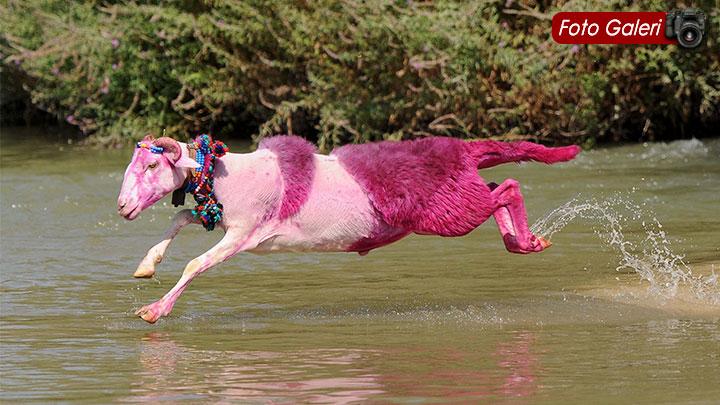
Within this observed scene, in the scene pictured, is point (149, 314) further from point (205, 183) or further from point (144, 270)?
point (205, 183)

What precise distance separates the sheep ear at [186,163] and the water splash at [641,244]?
2625mm

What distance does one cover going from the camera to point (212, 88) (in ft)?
51.2

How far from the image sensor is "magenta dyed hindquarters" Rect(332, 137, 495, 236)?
7613 millimetres

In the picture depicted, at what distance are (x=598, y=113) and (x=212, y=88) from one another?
3956 millimetres

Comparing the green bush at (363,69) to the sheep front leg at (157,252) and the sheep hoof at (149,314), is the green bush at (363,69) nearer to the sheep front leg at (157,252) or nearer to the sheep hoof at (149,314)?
the sheep front leg at (157,252)

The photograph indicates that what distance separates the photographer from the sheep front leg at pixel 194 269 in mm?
7258

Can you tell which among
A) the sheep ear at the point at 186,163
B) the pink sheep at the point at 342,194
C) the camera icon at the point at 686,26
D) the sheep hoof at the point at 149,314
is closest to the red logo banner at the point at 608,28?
the camera icon at the point at 686,26

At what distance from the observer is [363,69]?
14.6 meters

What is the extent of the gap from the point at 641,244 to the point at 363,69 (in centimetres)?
533

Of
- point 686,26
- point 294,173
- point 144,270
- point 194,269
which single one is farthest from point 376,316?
point 686,26

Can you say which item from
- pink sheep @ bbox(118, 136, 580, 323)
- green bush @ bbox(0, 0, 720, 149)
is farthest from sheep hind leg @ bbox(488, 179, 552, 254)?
green bush @ bbox(0, 0, 720, 149)

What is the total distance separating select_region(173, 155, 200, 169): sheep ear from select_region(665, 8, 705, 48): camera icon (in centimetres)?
776

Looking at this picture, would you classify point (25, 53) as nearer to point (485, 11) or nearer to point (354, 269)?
point (485, 11)

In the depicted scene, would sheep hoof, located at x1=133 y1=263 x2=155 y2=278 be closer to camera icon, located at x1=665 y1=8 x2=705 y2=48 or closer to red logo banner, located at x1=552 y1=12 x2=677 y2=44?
red logo banner, located at x1=552 y1=12 x2=677 y2=44
